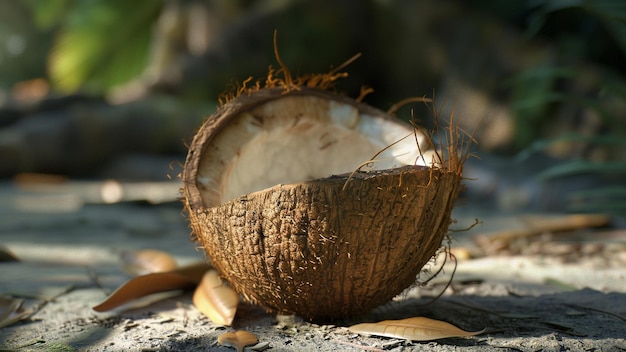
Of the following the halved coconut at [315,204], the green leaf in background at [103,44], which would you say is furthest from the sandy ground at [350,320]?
the green leaf in background at [103,44]

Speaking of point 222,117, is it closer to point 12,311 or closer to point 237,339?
point 237,339

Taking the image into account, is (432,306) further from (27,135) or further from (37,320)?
(27,135)

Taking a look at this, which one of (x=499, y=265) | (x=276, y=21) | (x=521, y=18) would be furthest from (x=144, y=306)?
(x=276, y=21)

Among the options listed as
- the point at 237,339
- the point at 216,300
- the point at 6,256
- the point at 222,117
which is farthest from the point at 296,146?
the point at 6,256

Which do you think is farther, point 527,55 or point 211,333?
point 527,55

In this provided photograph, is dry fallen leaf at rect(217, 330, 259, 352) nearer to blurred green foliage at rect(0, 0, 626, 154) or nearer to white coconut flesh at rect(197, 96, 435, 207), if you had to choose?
white coconut flesh at rect(197, 96, 435, 207)

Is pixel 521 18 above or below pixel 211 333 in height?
above
